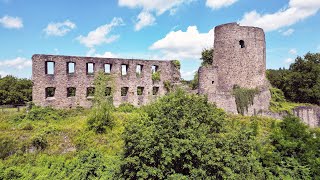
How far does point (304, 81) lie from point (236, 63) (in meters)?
12.5

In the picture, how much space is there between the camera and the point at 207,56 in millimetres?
40875

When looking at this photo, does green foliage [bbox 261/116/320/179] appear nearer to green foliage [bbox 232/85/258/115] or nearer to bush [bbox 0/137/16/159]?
green foliage [bbox 232/85/258/115]

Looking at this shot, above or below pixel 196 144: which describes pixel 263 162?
below

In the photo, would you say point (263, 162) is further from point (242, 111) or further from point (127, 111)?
point (127, 111)

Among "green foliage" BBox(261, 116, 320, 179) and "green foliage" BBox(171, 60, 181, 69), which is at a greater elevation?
"green foliage" BBox(171, 60, 181, 69)

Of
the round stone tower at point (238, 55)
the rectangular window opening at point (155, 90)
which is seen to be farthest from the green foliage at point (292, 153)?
the rectangular window opening at point (155, 90)

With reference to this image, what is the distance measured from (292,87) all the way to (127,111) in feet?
73.9

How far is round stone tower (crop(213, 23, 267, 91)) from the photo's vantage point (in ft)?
87.9

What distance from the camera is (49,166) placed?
46.6 ft

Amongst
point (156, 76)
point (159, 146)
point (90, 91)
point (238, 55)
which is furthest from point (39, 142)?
point (238, 55)

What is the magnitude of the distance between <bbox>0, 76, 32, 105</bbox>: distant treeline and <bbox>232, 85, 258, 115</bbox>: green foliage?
97.8ft

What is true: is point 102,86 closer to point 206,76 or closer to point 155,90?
point 155,90

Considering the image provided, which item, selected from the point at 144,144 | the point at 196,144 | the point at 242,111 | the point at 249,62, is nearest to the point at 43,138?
the point at 144,144

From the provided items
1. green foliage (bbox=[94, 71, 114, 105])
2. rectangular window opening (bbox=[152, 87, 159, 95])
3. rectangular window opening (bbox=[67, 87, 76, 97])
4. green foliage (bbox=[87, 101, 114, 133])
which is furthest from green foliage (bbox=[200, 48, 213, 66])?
green foliage (bbox=[87, 101, 114, 133])
